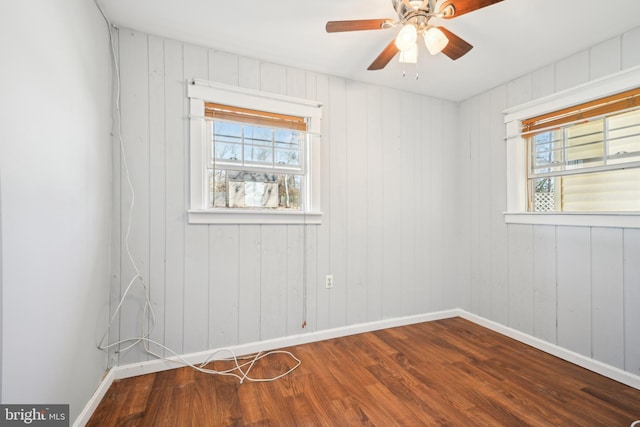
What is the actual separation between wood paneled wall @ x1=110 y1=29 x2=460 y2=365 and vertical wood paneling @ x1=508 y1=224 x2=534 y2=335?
1.71 ft

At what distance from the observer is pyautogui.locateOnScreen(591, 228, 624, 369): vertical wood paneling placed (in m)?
1.86

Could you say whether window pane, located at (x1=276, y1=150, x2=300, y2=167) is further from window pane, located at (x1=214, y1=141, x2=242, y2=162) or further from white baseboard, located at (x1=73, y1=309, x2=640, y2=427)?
white baseboard, located at (x1=73, y1=309, x2=640, y2=427)

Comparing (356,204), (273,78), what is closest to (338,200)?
(356,204)

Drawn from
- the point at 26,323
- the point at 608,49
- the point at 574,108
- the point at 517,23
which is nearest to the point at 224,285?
the point at 26,323

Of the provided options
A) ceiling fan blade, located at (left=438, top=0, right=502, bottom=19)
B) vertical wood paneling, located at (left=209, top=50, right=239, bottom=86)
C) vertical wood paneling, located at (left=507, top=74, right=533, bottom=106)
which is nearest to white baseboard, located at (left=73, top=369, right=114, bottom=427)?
vertical wood paneling, located at (left=209, top=50, right=239, bottom=86)

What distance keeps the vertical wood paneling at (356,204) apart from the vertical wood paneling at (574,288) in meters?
1.57

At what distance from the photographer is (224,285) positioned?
6.89 feet

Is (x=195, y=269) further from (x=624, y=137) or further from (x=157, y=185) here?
(x=624, y=137)

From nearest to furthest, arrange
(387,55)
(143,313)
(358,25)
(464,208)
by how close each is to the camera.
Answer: (358,25)
(387,55)
(143,313)
(464,208)

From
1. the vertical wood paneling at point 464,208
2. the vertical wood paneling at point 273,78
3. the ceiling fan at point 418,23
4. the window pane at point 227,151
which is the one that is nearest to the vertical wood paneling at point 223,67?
the vertical wood paneling at point 273,78

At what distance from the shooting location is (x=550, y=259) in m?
2.24

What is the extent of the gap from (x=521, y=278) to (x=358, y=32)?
8.21 feet

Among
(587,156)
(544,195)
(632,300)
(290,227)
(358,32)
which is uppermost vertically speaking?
(358,32)

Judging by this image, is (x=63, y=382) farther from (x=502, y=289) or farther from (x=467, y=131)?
(x=467, y=131)
